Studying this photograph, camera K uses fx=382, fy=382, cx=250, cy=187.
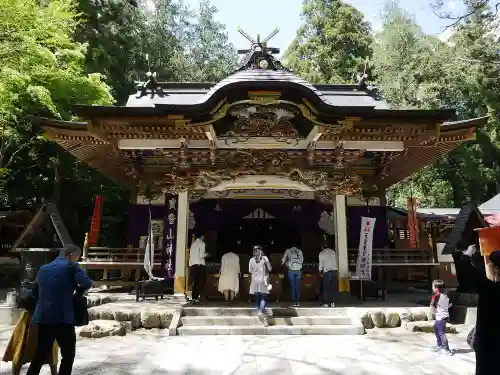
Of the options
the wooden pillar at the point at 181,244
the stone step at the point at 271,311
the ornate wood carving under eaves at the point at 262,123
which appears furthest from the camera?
the wooden pillar at the point at 181,244

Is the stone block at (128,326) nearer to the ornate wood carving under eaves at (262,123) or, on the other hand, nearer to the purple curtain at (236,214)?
the ornate wood carving under eaves at (262,123)

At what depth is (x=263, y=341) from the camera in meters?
6.33

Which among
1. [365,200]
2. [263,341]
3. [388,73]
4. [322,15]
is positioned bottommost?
[263,341]

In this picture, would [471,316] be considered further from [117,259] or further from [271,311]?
[117,259]

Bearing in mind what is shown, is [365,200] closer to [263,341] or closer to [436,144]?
[436,144]

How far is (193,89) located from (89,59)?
9899 mm

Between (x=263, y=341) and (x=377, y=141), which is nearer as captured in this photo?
(x=263, y=341)

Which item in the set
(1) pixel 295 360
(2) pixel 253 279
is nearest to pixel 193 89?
(2) pixel 253 279

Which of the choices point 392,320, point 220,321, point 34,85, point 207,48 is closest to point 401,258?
point 392,320

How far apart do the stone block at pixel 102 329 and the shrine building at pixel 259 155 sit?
2.75m

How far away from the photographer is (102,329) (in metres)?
6.54

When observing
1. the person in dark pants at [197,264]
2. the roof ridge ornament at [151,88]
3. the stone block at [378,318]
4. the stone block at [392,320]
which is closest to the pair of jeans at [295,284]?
the stone block at [378,318]

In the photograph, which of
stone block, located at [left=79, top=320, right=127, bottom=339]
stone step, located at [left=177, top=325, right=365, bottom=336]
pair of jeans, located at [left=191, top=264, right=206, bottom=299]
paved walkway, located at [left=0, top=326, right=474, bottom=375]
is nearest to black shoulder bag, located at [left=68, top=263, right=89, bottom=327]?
paved walkway, located at [left=0, top=326, right=474, bottom=375]

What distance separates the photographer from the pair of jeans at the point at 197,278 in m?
8.73
